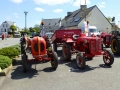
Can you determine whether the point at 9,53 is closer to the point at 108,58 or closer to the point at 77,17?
the point at 108,58

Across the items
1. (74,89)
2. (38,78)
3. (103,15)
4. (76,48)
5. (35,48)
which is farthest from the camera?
(103,15)

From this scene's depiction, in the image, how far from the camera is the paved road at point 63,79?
5.59 metres

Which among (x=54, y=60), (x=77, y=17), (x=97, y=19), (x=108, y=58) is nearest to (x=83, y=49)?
(x=108, y=58)

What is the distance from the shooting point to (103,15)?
5038cm

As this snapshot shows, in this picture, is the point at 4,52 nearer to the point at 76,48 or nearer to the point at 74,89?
the point at 76,48

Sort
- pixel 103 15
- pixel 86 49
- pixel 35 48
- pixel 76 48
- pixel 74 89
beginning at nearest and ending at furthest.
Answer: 1. pixel 74 89
2. pixel 35 48
3. pixel 86 49
4. pixel 76 48
5. pixel 103 15

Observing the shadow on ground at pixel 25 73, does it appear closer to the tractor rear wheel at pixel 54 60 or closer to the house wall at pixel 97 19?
the tractor rear wheel at pixel 54 60

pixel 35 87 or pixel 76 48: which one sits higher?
pixel 76 48

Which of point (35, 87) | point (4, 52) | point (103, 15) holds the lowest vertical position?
point (35, 87)

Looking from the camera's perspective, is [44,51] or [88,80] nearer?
[88,80]

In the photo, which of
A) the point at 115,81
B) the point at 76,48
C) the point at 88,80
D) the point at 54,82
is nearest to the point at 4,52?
the point at 76,48

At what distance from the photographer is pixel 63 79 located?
6367 mm

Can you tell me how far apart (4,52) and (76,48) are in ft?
11.8

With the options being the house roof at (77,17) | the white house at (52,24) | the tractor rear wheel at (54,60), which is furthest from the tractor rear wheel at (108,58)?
the white house at (52,24)
